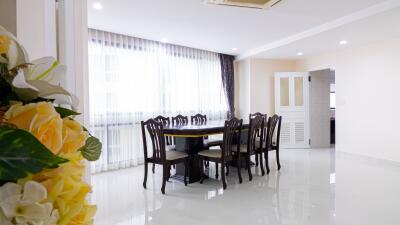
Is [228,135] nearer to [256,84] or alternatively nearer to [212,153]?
[212,153]

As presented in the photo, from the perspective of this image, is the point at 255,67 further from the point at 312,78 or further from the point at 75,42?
the point at 75,42

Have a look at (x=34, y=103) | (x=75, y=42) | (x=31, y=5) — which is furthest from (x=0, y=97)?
(x=75, y=42)

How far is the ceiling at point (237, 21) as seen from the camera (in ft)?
11.2

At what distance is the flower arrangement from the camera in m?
0.32

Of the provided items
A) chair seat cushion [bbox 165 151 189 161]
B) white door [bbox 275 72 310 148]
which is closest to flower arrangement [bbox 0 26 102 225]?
chair seat cushion [bbox 165 151 189 161]

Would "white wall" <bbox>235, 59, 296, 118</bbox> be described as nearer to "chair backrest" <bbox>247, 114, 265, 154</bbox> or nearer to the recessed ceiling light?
"chair backrest" <bbox>247, 114, 265, 154</bbox>

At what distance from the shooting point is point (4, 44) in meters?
0.40

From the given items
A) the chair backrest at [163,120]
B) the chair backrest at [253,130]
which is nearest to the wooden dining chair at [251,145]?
the chair backrest at [253,130]

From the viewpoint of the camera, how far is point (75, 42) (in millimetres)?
1026

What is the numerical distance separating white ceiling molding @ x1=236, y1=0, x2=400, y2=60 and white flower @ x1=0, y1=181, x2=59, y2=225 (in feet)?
13.8

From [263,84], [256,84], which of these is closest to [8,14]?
[256,84]

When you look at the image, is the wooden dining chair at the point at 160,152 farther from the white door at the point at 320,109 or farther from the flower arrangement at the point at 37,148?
the white door at the point at 320,109

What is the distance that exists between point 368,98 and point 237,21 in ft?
11.1

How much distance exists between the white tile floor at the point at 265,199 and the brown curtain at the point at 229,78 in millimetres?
2631
